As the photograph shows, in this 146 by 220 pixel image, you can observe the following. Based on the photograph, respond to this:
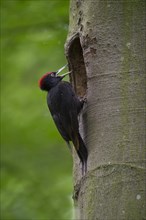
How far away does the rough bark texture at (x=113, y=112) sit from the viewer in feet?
13.2

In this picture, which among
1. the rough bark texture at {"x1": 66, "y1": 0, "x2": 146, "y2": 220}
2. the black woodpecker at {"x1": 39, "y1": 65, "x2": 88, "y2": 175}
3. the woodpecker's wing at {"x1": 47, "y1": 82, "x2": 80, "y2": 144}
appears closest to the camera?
the rough bark texture at {"x1": 66, "y1": 0, "x2": 146, "y2": 220}

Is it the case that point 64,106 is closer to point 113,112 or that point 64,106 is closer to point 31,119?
point 31,119

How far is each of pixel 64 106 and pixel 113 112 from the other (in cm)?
127

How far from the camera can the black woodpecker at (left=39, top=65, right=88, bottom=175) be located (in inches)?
197

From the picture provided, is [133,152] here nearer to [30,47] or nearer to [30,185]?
[30,185]

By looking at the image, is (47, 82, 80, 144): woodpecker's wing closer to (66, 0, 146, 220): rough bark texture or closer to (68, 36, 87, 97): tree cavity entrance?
(68, 36, 87, 97): tree cavity entrance

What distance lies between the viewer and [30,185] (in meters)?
6.16

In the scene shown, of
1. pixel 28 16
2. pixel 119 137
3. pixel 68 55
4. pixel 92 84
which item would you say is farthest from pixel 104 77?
pixel 28 16

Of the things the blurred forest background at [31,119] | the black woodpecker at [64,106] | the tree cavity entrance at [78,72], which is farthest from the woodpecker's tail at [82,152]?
the blurred forest background at [31,119]

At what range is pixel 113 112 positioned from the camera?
14.0ft

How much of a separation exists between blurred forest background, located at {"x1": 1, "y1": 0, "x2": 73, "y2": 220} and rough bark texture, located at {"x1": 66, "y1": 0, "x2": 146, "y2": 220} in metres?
1.13

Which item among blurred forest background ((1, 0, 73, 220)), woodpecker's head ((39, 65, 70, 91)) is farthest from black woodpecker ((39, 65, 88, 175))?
blurred forest background ((1, 0, 73, 220))

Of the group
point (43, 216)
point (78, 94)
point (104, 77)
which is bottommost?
point (43, 216)

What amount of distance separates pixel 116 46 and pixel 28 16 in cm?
170
